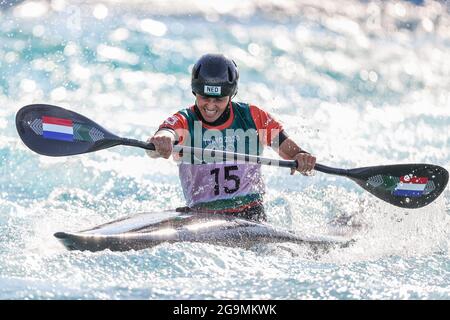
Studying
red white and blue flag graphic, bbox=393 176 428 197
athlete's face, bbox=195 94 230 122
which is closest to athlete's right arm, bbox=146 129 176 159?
athlete's face, bbox=195 94 230 122

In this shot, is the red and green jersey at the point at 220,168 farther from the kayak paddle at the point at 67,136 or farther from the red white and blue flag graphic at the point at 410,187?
the red white and blue flag graphic at the point at 410,187

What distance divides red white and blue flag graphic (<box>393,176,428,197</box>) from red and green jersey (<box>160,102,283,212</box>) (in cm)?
126

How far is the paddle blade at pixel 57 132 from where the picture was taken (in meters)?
5.75

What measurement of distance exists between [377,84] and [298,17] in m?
2.26

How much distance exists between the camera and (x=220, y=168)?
20.1ft

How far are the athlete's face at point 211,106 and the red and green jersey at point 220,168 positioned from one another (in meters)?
0.07

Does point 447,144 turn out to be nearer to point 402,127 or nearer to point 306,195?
point 402,127

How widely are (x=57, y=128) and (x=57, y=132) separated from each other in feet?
0.10

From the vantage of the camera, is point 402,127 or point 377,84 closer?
point 402,127

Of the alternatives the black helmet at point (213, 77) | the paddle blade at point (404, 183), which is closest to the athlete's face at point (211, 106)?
the black helmet at point (213, 77)

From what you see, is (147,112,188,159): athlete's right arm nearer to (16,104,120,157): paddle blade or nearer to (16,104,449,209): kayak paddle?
(16,104,449,209): kayak paddle

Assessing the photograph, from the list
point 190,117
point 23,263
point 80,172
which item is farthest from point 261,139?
point 80,172

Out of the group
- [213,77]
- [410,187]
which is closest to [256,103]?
[410,187]

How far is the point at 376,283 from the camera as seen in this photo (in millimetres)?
4809
